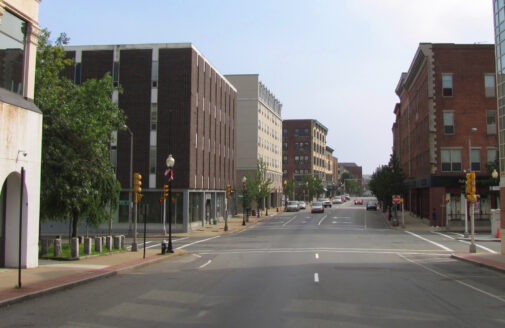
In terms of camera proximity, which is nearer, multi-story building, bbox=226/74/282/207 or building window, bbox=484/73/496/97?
building window, bbox=484/73/496/97

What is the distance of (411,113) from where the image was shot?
210 feet

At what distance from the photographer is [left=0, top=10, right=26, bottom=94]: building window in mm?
16391

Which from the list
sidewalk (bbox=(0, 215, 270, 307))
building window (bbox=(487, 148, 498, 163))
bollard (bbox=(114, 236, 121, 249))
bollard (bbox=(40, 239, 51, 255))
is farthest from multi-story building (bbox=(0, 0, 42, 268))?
building window (bbox=(487, 148, 498, 163))

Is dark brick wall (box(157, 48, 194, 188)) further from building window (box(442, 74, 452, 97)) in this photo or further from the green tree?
building window (box(442, 74, 452, 97))

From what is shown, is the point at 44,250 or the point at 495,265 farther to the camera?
the point at 44,250

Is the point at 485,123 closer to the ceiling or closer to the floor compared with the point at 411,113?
closer to the floor

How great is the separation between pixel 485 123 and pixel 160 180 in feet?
102

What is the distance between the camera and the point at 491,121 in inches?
1818

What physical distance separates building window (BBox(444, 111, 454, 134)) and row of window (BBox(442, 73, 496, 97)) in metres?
1.85

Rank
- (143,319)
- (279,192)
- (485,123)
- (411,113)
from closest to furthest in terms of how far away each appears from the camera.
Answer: (143,319) < (485,123) < (411,113) < (279,192)

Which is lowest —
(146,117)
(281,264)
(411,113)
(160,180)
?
(281,264)

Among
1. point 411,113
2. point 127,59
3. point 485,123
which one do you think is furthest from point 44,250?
point 411,113

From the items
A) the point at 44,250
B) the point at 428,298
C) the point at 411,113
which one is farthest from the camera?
the point at 411,113

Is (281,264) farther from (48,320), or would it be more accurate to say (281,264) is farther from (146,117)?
(146,117)
